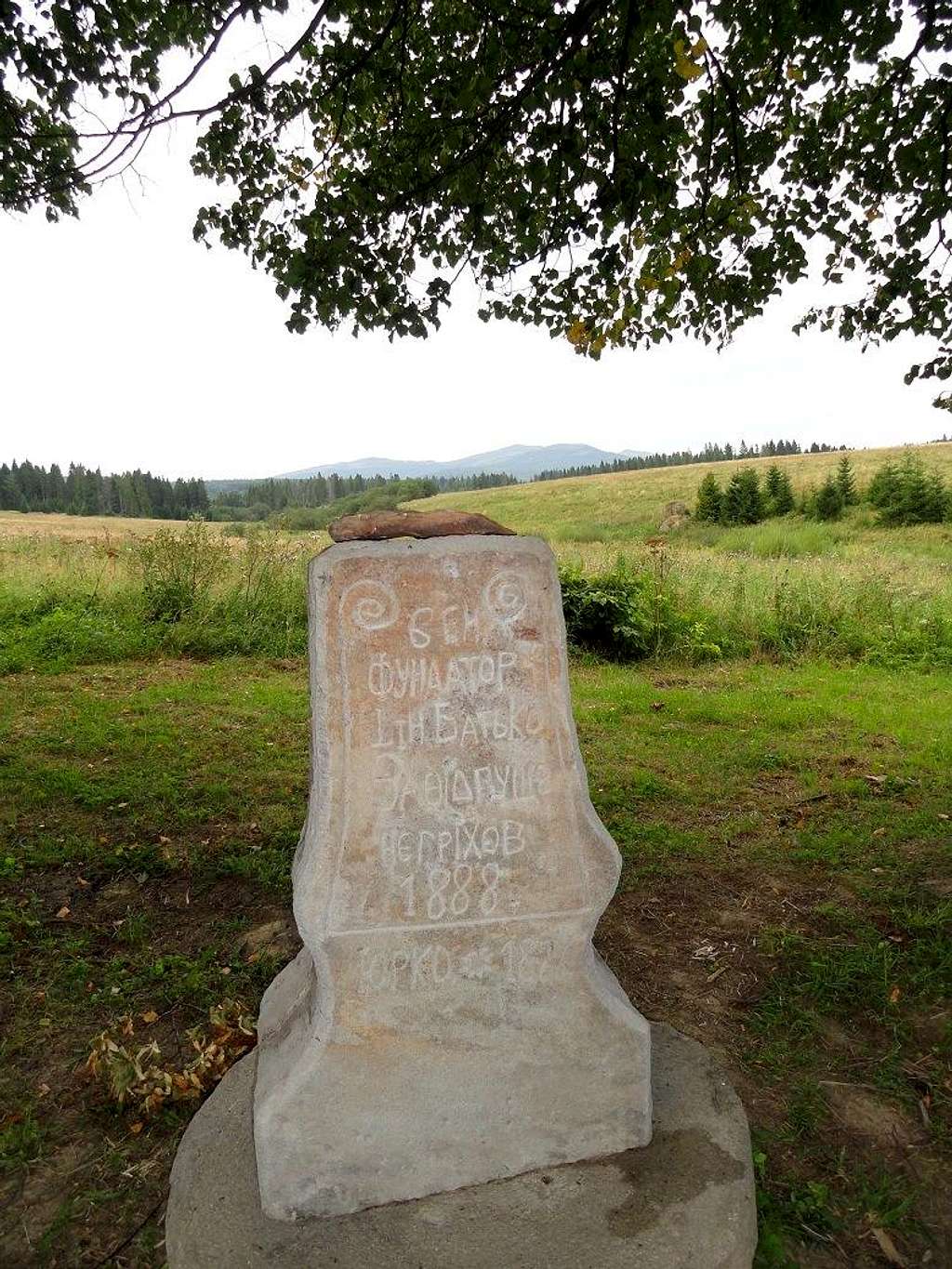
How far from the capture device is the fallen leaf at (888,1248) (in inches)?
85.1

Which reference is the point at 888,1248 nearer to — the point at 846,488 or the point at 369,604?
the point at 369,604

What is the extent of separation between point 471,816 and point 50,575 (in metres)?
10.3

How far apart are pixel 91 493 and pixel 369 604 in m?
78.1

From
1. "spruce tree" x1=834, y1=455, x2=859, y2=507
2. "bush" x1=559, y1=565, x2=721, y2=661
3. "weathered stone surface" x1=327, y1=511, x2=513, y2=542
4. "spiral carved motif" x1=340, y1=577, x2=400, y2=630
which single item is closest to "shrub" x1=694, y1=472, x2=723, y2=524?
"spruce tree" x1=834, y1=455, x2=859, y2=507

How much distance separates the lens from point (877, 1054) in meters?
2.92

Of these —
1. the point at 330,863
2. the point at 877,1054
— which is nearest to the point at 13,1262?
the point at 330,863

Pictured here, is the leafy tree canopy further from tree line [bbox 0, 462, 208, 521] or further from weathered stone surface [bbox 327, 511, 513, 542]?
tree line [bbox 0, 462, 208, 521]

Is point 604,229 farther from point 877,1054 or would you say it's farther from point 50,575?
point 50,575

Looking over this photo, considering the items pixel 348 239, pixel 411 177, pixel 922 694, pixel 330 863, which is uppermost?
pixel 411 177

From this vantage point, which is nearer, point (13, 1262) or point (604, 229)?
point (13, 1262)

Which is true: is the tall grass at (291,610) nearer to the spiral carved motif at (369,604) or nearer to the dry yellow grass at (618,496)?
the spiral carved motif at (369,604)

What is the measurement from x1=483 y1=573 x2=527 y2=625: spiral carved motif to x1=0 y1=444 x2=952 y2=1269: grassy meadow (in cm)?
193

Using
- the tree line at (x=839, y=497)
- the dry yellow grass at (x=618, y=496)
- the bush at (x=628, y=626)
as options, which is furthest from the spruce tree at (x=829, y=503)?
the bush at (x=628, y=626)

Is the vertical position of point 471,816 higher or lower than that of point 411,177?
lower
